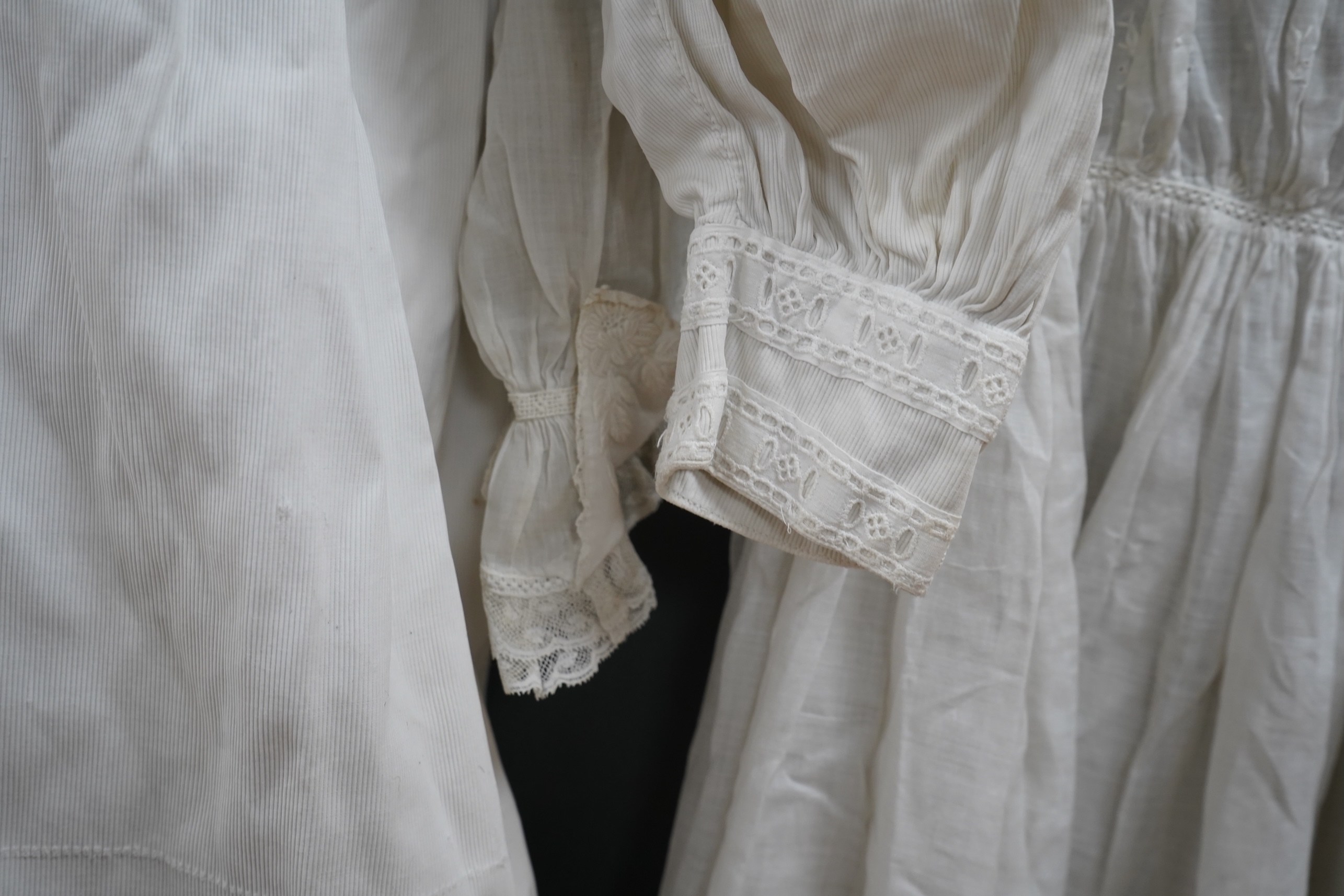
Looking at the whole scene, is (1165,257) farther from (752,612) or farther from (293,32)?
(293,32)

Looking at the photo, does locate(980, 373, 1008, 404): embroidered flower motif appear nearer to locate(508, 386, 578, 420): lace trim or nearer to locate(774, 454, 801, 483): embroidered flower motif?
locate(774, 454, 801, 483): embroidered flower motif

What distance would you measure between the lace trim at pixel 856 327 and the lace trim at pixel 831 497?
3 cm

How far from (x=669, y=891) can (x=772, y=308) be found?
0.43 metres

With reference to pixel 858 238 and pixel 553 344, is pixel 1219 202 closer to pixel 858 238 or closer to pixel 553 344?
pixel 858 238

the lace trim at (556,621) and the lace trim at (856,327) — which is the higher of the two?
the lace trim at (856,327)

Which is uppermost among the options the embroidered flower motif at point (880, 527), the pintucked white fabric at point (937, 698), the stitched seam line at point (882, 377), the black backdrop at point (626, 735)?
the stitched seam line at point (882, 377)

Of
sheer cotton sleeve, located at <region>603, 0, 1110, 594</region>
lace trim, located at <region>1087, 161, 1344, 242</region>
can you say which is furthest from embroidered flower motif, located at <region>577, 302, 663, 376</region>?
lace trim, located at <region>1087, 161, 1344, 242</region>

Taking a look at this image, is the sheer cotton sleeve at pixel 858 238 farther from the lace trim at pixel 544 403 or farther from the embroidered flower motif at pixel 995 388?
the lace trim at pixel 544 403

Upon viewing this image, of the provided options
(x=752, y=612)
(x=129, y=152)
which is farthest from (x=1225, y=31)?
(x=129, y=152)

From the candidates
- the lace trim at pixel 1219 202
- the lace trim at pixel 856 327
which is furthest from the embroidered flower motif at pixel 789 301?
the lace trim at pixel 1219 202

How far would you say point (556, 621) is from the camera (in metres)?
0.48

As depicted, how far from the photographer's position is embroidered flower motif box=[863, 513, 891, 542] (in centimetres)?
35

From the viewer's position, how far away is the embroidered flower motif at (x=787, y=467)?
35 cm

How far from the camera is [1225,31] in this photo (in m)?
0.45
